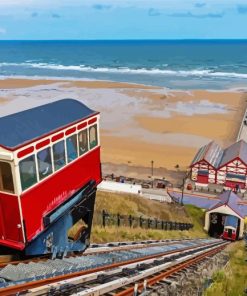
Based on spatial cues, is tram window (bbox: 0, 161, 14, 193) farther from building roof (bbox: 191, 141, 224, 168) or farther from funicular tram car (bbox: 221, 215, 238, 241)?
building roof (bbox: 191, 141, 224, 168)

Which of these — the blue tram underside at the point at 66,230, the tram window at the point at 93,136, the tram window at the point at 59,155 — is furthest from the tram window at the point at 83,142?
the blue tram underside at the point at 66,230

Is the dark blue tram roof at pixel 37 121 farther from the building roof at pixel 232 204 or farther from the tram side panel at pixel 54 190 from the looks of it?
the building roof at pixel 232 204

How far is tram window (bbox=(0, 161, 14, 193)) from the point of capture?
26.1 feet

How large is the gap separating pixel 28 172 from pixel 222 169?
19599 millimetres

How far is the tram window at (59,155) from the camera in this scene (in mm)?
9422

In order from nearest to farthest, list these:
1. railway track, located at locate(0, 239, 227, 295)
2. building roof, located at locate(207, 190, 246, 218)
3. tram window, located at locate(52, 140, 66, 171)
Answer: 1. railway track, located at locate(0, 239, 227, 295)
2. tram window, located at locate(52, 140, 66, 171)
3. building roof, located at locate(207, 190, 246, 218)

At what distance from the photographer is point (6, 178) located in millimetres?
8031

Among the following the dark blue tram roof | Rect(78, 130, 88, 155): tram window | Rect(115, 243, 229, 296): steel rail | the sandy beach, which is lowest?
the sandy beach

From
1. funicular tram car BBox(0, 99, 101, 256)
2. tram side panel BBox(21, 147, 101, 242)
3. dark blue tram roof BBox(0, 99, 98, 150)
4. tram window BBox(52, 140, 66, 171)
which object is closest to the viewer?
funicular tram car BBox(0, 99, 101, 256)

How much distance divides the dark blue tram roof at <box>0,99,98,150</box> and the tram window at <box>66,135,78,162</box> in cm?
46

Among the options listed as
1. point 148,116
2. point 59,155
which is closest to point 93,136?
point 59,155

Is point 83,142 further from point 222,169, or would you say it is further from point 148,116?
point 148,116

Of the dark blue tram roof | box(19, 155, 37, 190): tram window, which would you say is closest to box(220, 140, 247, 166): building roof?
the dark blue tram roof

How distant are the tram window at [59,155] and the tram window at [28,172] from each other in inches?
38.4
